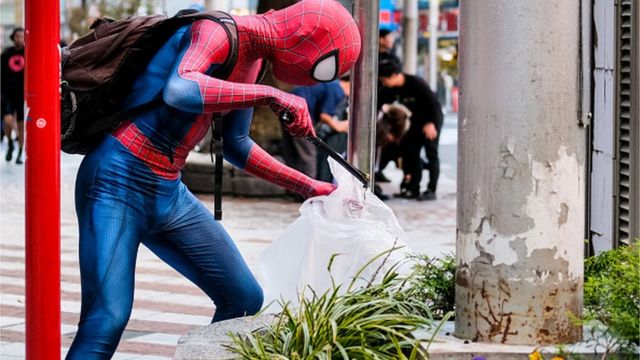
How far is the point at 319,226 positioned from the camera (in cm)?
538

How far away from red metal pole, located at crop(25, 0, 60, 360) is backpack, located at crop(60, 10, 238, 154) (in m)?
0.52

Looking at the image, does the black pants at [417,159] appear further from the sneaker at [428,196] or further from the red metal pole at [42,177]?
the red metal pole at [42,177]

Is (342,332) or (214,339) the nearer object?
(342,332)

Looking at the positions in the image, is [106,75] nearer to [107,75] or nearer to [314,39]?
[107,75]

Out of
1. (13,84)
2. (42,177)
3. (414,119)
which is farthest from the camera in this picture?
(13,84)

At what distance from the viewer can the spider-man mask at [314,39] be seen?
4758mm

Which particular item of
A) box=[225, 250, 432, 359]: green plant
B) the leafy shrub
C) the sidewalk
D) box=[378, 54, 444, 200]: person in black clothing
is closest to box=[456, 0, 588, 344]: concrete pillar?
box=[225, 250, 432, 359]: green plant

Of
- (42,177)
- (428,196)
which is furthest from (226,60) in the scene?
(428,196)

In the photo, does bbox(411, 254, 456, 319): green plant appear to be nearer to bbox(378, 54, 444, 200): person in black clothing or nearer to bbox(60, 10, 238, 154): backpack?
bbox(60, 10, 238, 154): backpack

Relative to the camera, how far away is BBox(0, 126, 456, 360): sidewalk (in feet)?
24.3

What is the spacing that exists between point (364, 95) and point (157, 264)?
4.90 m

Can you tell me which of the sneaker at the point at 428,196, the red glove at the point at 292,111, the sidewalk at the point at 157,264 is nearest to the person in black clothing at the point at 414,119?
the sneaker at the point at 428,196

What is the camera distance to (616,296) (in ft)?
12.9

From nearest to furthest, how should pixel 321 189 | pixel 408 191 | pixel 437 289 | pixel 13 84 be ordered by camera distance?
pixel 437 289, pixel 321 189, pixel 408 191, pixel 13 84
